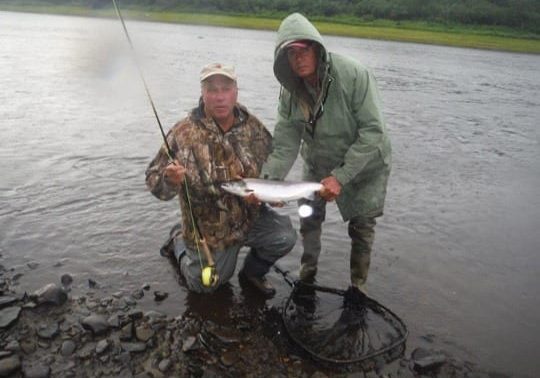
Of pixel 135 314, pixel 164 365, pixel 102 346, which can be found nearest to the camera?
pixel 164 365

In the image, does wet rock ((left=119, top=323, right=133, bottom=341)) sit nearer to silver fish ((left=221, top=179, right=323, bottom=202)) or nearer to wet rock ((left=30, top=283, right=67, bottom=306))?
wet rock ((left=30, top=283, right=67, bottom=306))

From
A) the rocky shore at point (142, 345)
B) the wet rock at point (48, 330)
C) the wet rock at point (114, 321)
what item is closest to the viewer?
the rocky shore at point (142, 345)

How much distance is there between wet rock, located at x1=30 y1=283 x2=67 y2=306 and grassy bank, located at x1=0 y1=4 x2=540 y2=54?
57.4 m

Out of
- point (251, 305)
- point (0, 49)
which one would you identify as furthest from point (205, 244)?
point (0, 49)

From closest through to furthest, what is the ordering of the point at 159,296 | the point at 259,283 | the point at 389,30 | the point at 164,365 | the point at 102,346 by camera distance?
the point at 164,365 → the point at 102,346 → the point at 159,296 → the point at 259,283 → the point at 389,30

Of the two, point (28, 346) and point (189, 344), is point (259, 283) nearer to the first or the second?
point (189, 344)

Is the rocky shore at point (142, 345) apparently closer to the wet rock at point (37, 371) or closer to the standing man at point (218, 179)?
the wet rock at point (37, 371)

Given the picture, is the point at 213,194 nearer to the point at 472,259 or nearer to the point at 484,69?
the point at 472,259

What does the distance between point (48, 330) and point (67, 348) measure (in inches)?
14.0

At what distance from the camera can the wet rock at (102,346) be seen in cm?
454

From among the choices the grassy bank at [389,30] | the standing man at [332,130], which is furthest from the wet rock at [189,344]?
the grassy bank at [389,30]

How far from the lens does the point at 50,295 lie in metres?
5.23

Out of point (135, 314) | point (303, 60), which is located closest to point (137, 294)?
point (135, 314)

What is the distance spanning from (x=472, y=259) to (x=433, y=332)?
2.24 meters
